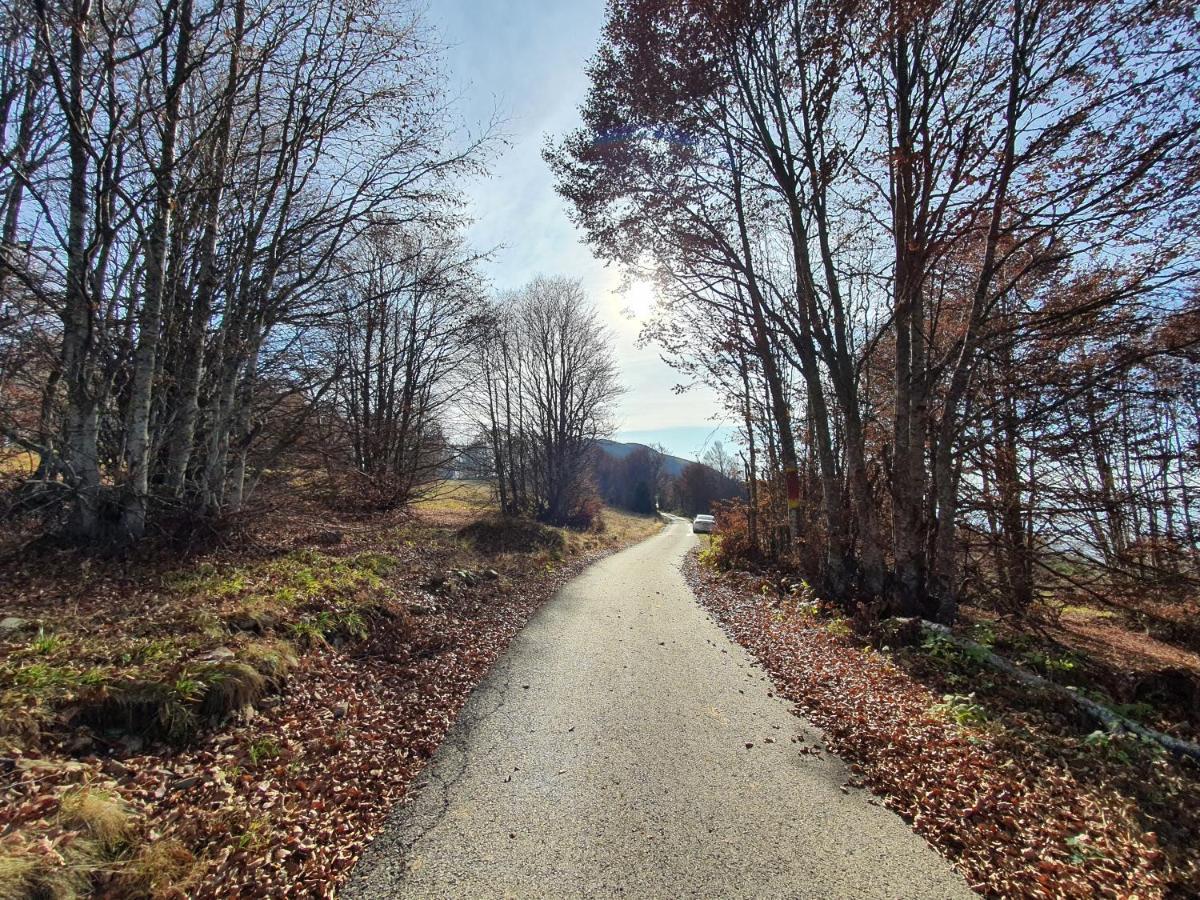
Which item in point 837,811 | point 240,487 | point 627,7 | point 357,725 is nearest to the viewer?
point 837,811

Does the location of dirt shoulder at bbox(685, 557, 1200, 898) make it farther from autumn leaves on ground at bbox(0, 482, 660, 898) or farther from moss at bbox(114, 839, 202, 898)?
moss at bbox(114, 839, 202, 898)

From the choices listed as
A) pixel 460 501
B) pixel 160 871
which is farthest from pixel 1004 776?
pixel 460 501

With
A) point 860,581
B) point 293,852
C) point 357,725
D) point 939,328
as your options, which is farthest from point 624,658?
point 939,328

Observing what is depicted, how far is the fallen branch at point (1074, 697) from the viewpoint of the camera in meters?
4.21

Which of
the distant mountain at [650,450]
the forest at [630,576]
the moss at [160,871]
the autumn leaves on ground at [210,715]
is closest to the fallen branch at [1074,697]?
the forest at [630,576]

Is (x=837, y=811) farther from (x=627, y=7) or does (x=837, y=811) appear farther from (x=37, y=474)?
(x=627, y=7)

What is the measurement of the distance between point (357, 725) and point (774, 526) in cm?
1245

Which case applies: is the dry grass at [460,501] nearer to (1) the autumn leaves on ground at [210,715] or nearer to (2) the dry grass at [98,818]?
(1) the autumn leaves on ground at [210,715]

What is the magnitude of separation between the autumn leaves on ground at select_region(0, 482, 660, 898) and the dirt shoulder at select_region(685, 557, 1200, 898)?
12.2 ft

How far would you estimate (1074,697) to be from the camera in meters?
5.04

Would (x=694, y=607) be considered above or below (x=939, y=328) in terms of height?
below

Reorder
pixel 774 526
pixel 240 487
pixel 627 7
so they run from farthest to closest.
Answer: pixel 774 526, pixel 240 487, pixel 627 7

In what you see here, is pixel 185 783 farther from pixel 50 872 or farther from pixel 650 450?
pixel 650 450

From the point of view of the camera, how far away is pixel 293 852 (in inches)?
116
